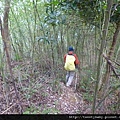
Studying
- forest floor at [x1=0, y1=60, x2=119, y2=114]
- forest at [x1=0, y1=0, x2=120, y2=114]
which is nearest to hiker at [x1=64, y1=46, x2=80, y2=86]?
forest at [x1=0, y1=0, x2=120, y2=114]

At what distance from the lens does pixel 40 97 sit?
3.20 meters

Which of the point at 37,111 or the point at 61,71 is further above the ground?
the point at 61,71

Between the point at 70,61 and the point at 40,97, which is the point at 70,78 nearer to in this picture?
the point at 70,61

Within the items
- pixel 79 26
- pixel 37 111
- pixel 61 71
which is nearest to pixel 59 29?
pixel 79 26

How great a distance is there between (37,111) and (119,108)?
122 cm

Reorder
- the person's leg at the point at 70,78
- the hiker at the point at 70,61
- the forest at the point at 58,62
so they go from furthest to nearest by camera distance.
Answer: the person's leg at the point at 70,78 < the hiker at the point at 70,61 < the forest at the point at 58,62

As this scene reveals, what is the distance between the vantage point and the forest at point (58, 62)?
8.04 ft

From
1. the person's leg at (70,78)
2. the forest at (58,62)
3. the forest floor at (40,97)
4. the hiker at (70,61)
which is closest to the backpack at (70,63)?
the hiker at (70,61)

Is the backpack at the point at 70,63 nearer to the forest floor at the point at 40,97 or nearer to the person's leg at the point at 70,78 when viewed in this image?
the person's leg at the point at 70,78

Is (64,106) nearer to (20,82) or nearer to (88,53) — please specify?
(20,82)

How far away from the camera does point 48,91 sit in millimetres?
3500

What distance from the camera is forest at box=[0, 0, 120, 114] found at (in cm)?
245

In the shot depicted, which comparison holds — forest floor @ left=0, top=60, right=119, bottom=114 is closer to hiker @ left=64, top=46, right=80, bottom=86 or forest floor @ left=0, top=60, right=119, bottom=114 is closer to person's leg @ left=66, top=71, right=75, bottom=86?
person's leg @ left=66, top=71, right=75, bottom=86

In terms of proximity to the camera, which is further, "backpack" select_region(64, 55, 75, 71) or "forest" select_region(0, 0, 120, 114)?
"backpack" select_region(64, 55, 75, 71)
